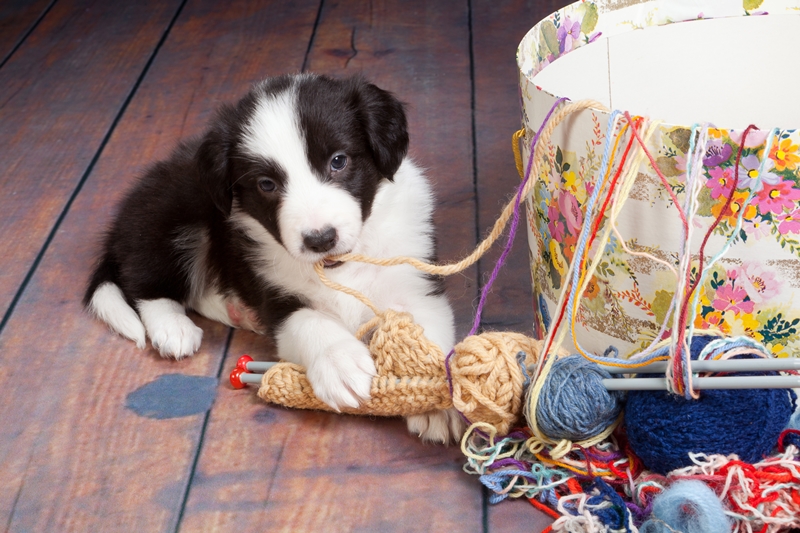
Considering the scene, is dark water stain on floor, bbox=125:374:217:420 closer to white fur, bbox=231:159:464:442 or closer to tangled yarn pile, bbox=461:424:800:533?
white fur, bbox=231:159:464:442

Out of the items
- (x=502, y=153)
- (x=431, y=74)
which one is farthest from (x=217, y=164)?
(x=431, y=74)

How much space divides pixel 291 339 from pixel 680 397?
2.70ft

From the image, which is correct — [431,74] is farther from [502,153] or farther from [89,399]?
[89,399]

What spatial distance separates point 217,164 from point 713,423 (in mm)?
1092

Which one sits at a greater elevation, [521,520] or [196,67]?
[521,520]

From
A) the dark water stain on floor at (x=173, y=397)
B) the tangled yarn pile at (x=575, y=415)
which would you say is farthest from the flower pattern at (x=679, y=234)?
the dark water stain on floor at (x=173, y=397)

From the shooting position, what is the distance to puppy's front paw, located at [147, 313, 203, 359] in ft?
6.48

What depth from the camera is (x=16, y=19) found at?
161 inches

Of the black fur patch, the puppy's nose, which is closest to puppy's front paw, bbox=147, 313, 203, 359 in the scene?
the black fur patch

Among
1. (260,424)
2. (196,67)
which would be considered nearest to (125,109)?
(196,67)

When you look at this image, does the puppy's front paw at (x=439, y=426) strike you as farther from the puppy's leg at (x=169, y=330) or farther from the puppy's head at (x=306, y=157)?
the puppy's leg at (x=169, y=330)

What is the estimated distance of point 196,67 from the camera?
349 centimetres

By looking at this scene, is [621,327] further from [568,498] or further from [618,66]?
[618,66]

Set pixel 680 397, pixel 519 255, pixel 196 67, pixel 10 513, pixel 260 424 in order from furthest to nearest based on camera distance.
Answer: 1. pixel 196 67
2. pixel 519 255
3. pixel 260 424
4. pixel 10 513
5. pixel 680 397
